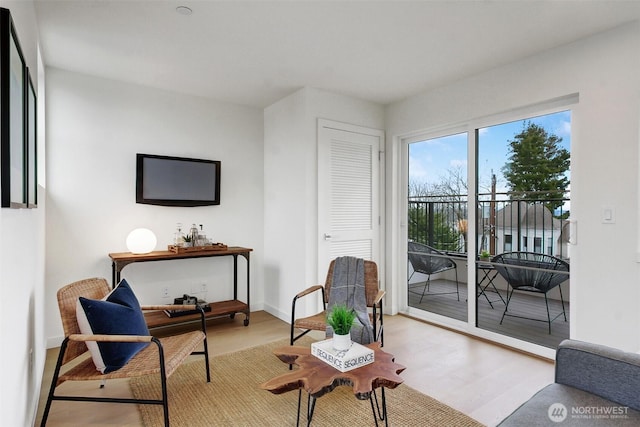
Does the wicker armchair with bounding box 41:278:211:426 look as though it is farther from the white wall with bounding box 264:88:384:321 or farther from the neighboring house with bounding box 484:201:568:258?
the neighboring house with bounding box 484:201:568:258

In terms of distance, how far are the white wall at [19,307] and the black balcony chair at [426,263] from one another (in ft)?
11.3

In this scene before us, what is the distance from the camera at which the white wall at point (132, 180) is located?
10.7 feet

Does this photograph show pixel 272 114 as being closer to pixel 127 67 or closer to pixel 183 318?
pixel 127 67

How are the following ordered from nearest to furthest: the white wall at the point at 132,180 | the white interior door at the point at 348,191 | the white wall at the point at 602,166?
1. the white wall at the point at 602,166
2. the white wall at the point at 132,180
3. the white interior door at the point at 348,191

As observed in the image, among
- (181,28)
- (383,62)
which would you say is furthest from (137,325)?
(383,62)

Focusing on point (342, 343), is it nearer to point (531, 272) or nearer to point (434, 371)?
point (434, 371)

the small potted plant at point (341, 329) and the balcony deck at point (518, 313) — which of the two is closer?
the small potted plant at point (341, 329)

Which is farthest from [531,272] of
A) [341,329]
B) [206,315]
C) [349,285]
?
[206,315]

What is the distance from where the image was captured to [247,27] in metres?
2.54

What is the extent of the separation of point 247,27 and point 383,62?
1199 mm

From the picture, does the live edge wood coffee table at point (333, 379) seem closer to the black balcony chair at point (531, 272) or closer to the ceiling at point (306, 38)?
the black balcony chair at point (531, 272)

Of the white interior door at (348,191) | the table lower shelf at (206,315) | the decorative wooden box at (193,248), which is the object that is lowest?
the table lower shelf at (206,315)

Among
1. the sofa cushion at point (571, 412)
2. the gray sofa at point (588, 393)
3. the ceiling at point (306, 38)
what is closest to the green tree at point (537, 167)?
the ceiling at point (306, 38)

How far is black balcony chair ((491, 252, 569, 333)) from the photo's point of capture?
298 centimetres
